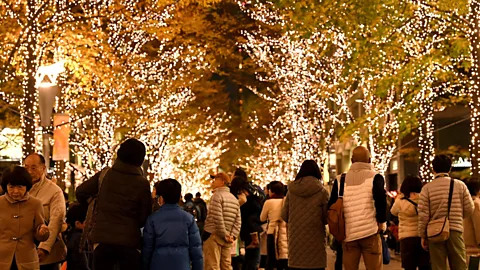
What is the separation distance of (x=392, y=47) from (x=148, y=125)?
1696 cm

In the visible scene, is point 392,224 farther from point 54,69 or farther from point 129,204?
point 129,204

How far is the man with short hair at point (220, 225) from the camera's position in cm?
1427

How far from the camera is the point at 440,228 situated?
1206 centimetres

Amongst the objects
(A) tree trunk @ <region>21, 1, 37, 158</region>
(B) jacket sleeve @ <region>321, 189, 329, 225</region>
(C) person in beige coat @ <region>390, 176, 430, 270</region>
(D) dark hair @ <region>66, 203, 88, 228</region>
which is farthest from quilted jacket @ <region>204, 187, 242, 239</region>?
(A) tree trunk @ <region>21, 1, 37, 158</region>

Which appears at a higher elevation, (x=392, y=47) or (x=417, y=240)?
(x=392, y=47)

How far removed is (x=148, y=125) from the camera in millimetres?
35750

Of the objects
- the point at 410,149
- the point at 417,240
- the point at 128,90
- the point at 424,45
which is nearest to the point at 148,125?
the point at 128,90

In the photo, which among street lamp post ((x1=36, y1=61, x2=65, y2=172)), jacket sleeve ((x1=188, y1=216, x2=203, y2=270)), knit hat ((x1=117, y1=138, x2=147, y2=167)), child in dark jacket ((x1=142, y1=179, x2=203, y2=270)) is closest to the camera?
knit hat ((x1=117, y1=138, x2=147, y2=167))

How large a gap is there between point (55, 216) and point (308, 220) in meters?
2.88

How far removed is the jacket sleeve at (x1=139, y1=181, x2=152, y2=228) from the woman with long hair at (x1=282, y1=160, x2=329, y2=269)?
9.07 feet

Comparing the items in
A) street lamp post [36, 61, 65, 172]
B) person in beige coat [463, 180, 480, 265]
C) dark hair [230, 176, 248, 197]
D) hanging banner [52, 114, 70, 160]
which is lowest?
person in beige coat [463, 180, 480, 265]

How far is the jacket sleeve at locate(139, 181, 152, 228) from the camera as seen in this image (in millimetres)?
9023

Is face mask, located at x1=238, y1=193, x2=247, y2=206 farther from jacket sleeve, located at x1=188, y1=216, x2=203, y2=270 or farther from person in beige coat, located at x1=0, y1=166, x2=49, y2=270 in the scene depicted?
person in beige coat, located at x1=0, y1=166, x2=49, y2=270

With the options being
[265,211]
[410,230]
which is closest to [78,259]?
[410,230]
